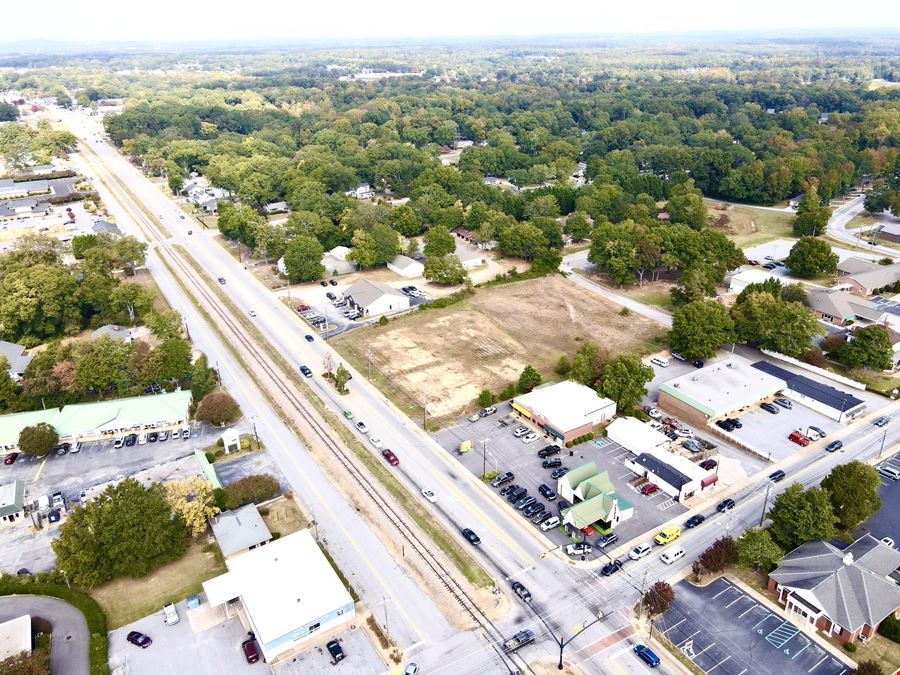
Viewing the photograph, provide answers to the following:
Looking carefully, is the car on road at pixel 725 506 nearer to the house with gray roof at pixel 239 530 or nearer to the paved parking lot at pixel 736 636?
the paved parking lot at pixel 736 636

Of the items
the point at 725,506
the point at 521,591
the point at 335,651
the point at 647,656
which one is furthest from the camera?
the point at 725,506

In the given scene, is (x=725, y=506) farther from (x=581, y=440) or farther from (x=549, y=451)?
(x=549, y=451)

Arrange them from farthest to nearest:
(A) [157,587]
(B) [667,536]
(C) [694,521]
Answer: (C) [694,521]
(B) [667,536]
(A) [157,587]

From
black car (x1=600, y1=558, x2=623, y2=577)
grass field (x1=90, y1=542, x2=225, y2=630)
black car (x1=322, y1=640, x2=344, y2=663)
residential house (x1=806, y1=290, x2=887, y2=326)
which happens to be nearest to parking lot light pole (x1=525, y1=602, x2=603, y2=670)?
black car (x1=600, y1=558, x2=623, y2=577)

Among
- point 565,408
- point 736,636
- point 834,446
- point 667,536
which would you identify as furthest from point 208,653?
point 834,446

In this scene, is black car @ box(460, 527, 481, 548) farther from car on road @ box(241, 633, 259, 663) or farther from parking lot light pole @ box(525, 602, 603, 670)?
car on road @ box(241, 633, 259, 663)
